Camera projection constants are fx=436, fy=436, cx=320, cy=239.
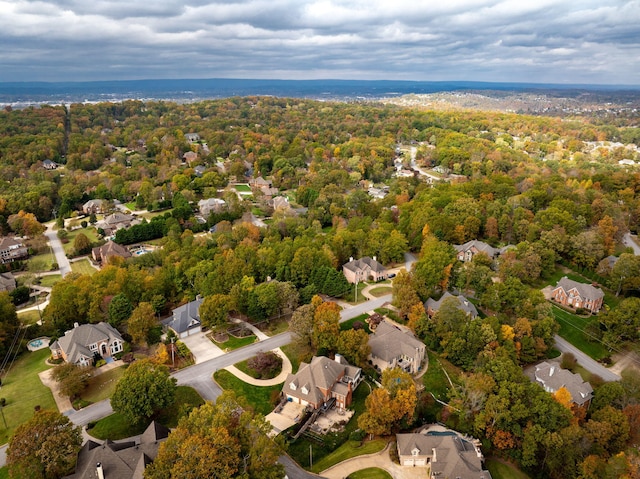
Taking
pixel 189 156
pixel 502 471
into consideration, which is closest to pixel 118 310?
pixel 502 471

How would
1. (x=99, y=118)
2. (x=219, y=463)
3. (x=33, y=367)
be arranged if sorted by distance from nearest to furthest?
(x=219, y=463) < (x=33, y=367) < (x=99, y=118)

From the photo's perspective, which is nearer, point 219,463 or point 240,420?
point 219,463

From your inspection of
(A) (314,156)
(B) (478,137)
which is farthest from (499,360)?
(B) (478,137)

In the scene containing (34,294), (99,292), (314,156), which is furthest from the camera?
(314,156)

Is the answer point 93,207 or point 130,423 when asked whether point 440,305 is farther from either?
point 93,207

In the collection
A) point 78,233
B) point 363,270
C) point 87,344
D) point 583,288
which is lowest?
point 78,233

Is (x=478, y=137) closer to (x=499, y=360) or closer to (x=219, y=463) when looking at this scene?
(x=499, y=360)

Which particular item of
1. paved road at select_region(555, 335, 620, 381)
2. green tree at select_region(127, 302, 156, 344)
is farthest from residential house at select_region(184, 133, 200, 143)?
paved road at select_region(555, 335, 620, 381)

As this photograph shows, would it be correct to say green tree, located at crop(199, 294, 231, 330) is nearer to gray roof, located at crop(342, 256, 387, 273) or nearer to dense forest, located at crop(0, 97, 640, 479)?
dense forest, located at crop(0, 97, 640, 479)
